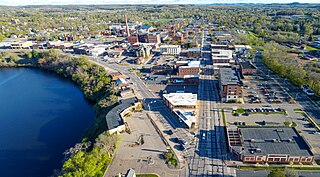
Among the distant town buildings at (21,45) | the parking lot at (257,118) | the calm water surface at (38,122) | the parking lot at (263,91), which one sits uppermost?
the distant town buildings at (21,45)

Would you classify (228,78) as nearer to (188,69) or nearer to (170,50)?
(188,69)

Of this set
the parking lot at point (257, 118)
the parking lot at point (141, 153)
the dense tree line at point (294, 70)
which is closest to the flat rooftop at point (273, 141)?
the parking lot at point (257, 118)

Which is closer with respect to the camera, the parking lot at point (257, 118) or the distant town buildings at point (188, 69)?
the parking lot at point (257, 118)

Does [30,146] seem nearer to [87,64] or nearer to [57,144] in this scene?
[57,144]

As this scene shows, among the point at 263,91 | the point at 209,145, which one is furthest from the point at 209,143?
the point at 263,91

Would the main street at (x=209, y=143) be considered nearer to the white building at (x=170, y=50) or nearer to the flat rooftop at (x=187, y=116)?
the flat rooftop at (x=187, y=116)

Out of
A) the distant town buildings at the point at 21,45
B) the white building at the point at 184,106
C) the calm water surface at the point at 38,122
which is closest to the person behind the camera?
the calm water surface at the point at 38,122

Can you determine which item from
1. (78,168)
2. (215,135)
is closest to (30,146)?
(78,168)
